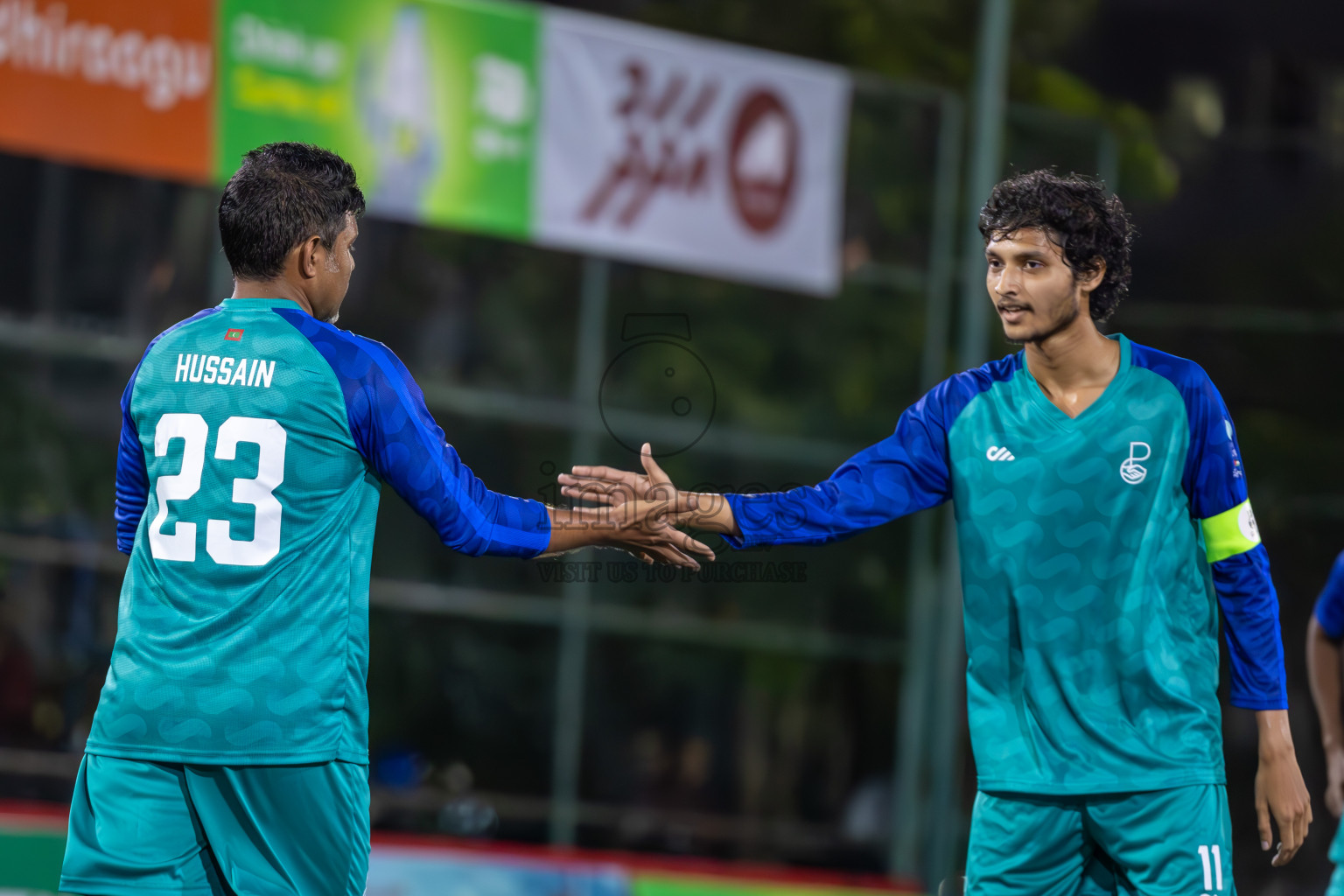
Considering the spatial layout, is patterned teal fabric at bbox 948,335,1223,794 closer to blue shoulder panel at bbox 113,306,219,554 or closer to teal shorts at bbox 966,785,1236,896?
teal shorts at bbox 966,785,1236,896

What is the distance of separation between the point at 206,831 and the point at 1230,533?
8.62 feet

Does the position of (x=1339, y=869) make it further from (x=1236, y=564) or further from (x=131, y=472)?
(x=131, y=472)

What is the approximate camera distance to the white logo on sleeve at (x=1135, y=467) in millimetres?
4234

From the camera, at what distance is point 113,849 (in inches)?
143

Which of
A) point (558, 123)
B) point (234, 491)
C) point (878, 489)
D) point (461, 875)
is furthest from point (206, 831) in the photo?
point (558, 123)

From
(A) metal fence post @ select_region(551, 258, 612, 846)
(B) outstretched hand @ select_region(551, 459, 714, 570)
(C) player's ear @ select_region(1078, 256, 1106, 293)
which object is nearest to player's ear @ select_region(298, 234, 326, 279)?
(B) outstretched hand @ select_region(551, 459, 714, 570)

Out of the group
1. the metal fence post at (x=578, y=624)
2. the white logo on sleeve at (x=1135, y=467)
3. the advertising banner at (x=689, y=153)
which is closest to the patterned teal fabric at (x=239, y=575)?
the white logo on sleeve at (x=1135, y=467)

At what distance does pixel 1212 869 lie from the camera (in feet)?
13.4

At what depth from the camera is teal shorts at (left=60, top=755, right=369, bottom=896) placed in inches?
143

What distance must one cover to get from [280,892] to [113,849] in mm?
378

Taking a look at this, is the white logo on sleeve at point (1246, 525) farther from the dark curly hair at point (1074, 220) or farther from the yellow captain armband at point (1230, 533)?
the dark curly hair at point (1074, 220)

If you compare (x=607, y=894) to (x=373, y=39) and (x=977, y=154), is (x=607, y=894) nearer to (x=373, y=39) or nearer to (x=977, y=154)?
(x=373, y=39)

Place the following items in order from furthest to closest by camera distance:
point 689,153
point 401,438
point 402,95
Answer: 1. point 689,153
2. point 402,95
3. point 401,438

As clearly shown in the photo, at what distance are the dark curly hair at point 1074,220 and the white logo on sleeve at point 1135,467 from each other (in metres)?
0.47
